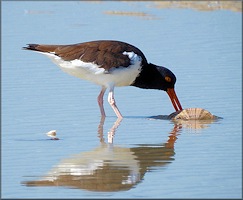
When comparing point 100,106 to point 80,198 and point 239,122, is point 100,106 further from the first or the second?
point 80,198

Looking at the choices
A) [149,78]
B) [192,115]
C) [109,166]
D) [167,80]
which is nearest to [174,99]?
[167,80]

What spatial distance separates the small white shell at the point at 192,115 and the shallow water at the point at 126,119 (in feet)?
0.55

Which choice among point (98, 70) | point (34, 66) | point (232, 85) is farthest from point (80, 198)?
point (34, 66)

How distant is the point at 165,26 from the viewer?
17.5m

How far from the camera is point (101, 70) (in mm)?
11172

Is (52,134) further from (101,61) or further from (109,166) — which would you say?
(101,61)

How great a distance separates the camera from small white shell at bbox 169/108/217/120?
10.8 m

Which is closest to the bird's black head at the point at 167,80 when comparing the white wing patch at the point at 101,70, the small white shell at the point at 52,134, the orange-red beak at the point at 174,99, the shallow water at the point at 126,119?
the orange-red beak at the point at 174,99

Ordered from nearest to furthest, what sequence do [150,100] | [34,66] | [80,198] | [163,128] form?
[80,198] → [163,128] → [150,100] → [34,66]

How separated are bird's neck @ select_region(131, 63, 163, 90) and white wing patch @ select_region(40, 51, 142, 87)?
0.17 meters

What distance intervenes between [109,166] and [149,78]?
3425 mm

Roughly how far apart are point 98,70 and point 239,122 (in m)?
2.00

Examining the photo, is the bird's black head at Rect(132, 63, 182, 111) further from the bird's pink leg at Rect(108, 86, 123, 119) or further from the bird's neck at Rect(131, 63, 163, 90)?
the bird's pink leg at Rect(108, 86, 123, 119)

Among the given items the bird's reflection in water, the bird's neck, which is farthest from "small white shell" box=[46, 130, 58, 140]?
the bird's neck
